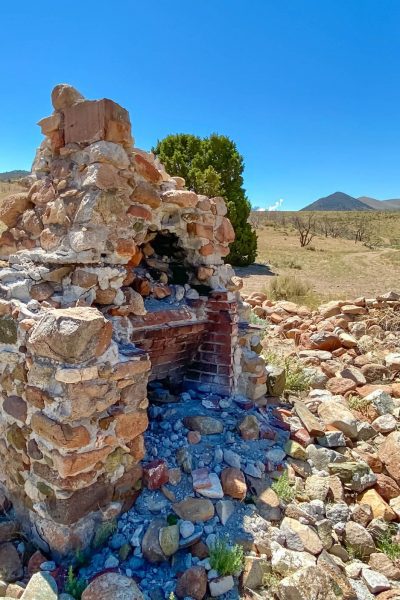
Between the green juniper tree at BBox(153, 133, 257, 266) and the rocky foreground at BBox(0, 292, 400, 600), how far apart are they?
41.5 ft

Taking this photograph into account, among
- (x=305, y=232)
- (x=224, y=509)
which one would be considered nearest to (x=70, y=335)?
(x=224, y=509)

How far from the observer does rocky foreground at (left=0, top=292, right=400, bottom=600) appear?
6.49 ft

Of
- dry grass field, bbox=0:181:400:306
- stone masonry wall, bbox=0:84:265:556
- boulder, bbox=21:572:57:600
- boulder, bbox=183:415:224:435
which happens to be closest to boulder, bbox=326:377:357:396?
boulder, bbox=183:415:224:435

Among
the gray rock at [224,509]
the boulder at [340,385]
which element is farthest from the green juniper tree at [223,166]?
the gray rock at [224,509]

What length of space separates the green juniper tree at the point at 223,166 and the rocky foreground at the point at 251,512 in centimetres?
1264

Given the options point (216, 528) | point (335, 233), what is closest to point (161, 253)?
point (216, 528)

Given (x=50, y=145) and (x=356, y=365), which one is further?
(x=356, y=365)

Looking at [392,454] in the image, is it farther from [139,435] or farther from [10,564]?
[10,564]

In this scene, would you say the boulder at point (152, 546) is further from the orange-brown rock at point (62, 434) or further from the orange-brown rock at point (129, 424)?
the orange-brown rock at point (62, 434)

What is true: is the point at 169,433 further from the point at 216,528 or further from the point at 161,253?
the point at 161,253

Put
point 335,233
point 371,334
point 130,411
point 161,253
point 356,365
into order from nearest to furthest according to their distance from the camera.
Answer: point 130,411 < point 161,253 < point 356,365 < point 371,334 < point 335,233

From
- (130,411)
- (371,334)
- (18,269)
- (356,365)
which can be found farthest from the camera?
(371,334)

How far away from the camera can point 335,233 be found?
4047 cm

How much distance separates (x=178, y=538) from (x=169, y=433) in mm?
825
